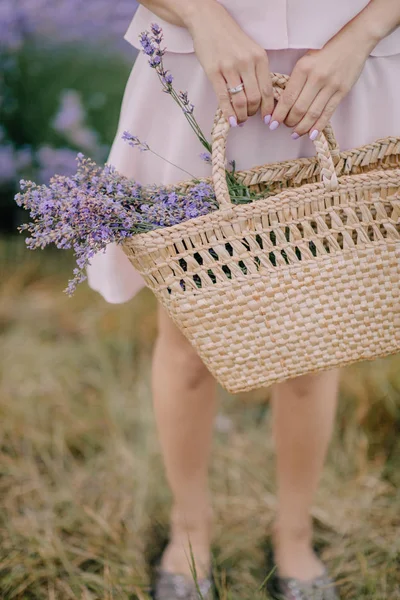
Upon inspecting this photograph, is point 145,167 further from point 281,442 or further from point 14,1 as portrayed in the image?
point 14,1

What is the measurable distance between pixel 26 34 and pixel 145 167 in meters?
1.85

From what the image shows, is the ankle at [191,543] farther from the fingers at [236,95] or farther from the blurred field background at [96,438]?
the fingers at [236,95]

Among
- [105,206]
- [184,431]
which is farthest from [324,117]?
[184,431]

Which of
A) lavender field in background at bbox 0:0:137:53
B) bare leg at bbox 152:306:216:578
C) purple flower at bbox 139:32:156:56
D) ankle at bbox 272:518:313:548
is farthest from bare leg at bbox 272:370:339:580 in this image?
lavender field in background at bbox 0:0:137:53

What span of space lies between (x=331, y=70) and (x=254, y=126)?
0.51 ft

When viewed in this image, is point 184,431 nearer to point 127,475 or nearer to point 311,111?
point 127,475

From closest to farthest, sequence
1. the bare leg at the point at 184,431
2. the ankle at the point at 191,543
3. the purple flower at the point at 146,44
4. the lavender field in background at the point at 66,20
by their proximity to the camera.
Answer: the purple flower at the point at 146,44, the bare leg at the point at 184,431, the ankle at the point at 191,543, the lavender field in background at the point at 66,20

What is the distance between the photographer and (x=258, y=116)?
105 centimetres

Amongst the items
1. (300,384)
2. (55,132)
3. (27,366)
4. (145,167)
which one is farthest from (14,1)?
(300,384)

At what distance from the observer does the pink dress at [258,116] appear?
3.26 ft

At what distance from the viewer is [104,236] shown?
931mm

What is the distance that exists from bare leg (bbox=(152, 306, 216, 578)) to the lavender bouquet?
275 millimetres

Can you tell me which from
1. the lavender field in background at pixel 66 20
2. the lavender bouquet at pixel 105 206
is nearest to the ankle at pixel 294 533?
the lavender bouquet at pixel 105 206

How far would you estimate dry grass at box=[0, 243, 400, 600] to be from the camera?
137 cm
